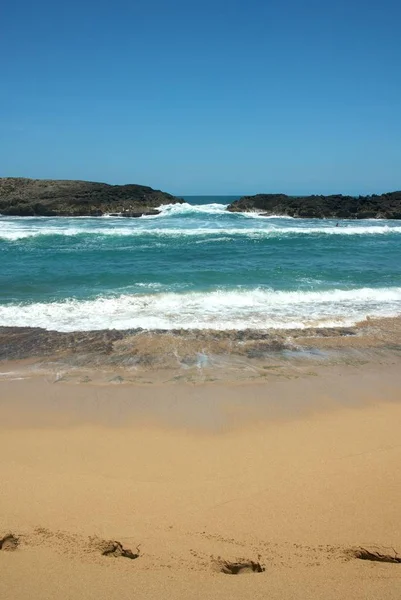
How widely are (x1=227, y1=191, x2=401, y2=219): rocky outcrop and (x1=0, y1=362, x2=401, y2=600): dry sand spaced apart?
115ft

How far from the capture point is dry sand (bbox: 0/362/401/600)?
272 cm

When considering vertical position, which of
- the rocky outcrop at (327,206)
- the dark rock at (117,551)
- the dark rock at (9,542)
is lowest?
the dark rock at (9,542)

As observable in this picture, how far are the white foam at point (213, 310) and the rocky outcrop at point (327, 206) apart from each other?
28.5 m

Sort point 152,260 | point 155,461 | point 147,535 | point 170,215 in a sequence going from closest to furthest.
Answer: point 147,535, point 155,461, point 152,260, point 170,215

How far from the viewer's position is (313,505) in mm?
3469

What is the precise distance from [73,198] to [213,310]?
33.5m

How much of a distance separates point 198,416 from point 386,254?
53.1 ft

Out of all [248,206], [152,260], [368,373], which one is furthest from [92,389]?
[248,206]

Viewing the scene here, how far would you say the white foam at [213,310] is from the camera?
880 cm

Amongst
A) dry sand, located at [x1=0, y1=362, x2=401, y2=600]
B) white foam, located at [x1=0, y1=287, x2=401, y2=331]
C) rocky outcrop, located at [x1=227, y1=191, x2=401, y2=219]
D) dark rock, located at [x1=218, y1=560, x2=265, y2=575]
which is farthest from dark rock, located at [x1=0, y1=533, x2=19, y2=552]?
rocky outcrop, located at [x1=227, y1=191, x2=401, y2=219]

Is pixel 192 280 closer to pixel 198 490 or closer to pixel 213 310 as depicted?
pixel 213 310

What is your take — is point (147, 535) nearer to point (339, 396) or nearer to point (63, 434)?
point (63, 434)

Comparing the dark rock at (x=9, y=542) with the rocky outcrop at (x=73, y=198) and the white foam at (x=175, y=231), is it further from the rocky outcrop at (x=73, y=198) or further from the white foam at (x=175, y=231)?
the rocky outcrop at (x=73, y=198)

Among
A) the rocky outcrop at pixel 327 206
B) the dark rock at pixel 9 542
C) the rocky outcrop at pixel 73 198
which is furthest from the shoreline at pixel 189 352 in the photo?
the rocky outcrop at pixel 327 206
